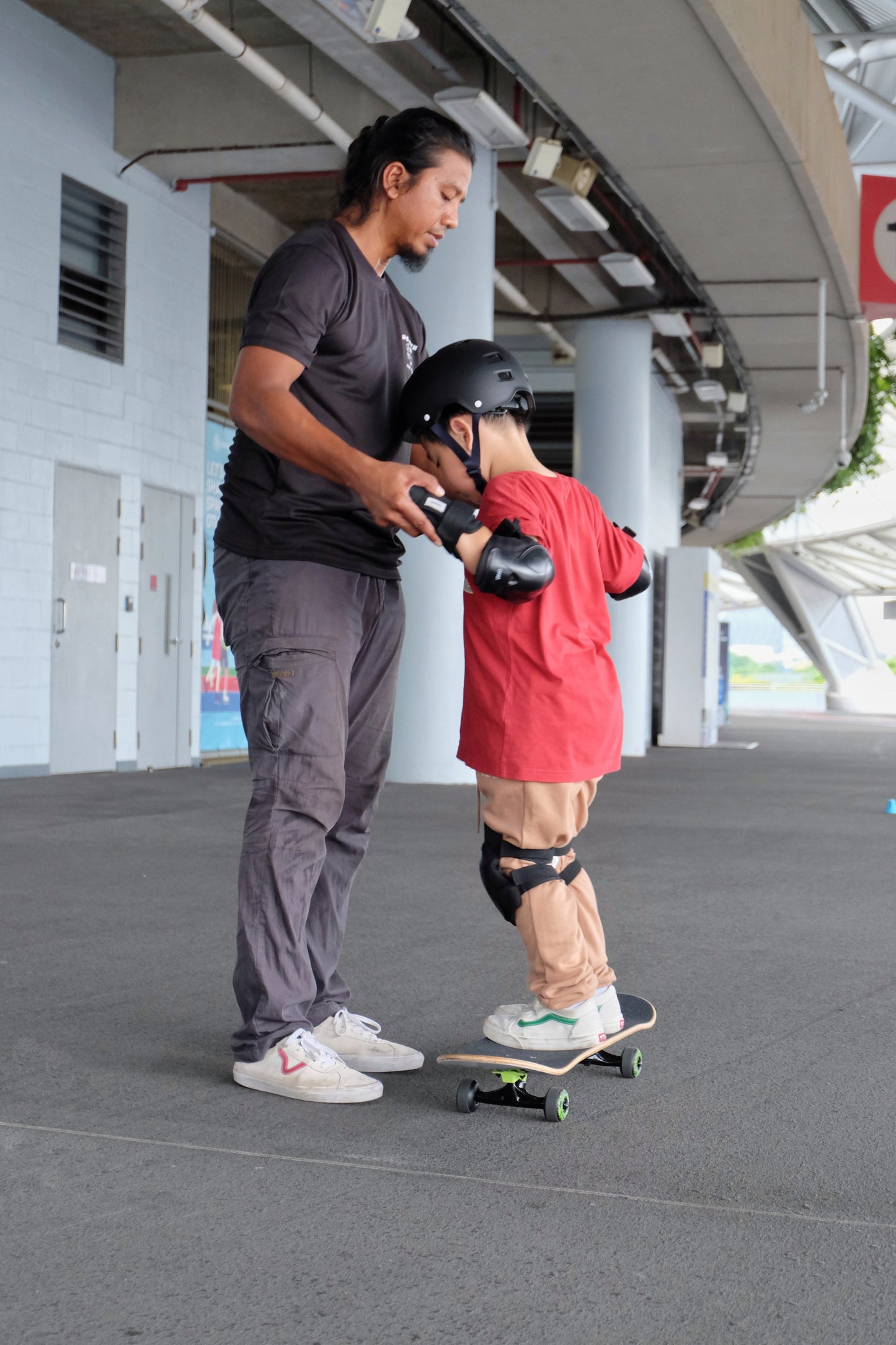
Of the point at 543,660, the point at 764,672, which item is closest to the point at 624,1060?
the point at 543,660

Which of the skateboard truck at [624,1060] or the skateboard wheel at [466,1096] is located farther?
the skateboard truck at [624,1060]

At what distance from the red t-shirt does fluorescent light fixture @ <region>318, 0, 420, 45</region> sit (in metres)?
5.04

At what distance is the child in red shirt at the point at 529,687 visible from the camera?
7.43 ft

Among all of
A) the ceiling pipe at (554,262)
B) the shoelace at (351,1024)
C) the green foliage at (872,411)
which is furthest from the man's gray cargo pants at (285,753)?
the green foliage at (872,411)

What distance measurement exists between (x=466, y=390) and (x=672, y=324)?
11.2 m

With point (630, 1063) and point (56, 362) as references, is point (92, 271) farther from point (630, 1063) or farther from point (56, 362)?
point (630, 1063)

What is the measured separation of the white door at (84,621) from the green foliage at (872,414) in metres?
→ 8.16

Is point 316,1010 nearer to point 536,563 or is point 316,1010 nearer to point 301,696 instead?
point 301,696

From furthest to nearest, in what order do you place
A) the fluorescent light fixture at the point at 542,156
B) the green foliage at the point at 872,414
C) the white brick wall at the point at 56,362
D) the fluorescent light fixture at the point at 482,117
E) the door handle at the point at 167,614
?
the green foliage at the point at 872,414 < the door handle at the point at 167,614 < the white brick wall at the point at 56,362 < the fluorescent light fixture at the point at 542,156 < the fluorescent light fixture at the point at 482,117

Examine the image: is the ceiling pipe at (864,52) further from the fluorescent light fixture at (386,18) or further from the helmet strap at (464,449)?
the helmet strap at (464,449)

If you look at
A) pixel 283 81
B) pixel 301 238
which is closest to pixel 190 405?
pixel 283 81

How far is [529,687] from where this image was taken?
90.0 inches

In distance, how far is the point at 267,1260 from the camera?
5.20ft

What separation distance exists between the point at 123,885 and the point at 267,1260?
10.6 ft
